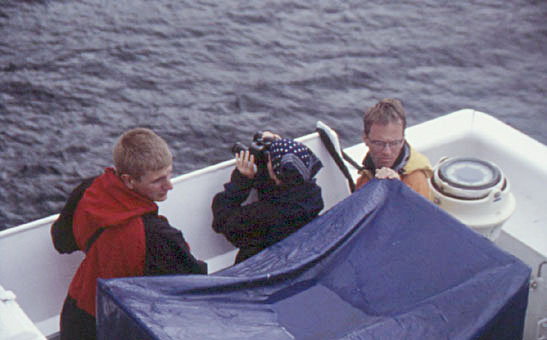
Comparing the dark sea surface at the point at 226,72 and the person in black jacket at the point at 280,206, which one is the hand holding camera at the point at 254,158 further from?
the dark sea surface at the point at 226,72

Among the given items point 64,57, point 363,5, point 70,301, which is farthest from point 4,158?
point 363,5

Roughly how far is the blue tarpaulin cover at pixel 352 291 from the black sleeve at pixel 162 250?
249 mm

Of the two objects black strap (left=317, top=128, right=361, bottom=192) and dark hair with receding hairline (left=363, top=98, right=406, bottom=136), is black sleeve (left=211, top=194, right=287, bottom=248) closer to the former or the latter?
dark hair with receding hairline (left=363, top=98, right=406, bottom=136)

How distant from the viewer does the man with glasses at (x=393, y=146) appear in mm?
3047

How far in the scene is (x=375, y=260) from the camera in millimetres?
2387

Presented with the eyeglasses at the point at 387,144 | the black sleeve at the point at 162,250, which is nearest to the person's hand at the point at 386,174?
the eyeglasses at the point at 387,144

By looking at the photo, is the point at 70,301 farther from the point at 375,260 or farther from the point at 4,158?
the point at 4,158

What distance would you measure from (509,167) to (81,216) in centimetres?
259

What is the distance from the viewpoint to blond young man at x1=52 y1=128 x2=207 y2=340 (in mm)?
2523

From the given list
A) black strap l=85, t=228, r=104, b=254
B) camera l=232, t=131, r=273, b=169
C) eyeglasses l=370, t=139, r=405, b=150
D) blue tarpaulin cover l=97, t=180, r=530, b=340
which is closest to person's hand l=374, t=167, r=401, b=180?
blue tarpaulin cover l=97, t=180, r=530, b=340

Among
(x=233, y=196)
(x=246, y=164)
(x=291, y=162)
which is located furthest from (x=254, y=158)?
(x=291, y=162)

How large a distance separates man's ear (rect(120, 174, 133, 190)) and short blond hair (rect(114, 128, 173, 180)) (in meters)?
0.01

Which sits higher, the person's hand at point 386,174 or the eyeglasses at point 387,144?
the person's hand at point 386,174

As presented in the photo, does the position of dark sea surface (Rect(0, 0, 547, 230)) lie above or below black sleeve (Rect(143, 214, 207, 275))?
below
